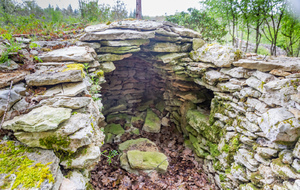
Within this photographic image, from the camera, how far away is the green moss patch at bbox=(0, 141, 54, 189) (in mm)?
1565

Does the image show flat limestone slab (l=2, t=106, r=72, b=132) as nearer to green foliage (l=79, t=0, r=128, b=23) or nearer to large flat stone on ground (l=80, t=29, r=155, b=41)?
large flat stone on ground (l=80, t=29, r=155, b=41)

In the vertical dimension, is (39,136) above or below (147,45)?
below

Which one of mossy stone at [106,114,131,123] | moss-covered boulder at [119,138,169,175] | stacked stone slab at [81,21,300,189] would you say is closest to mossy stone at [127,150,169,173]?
moss-covered boulder at [119,138,169,175]

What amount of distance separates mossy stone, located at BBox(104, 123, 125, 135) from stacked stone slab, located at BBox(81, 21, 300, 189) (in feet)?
9.33

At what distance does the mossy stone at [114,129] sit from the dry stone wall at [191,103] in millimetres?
2953

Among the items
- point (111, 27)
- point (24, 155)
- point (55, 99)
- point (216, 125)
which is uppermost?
point (111, 27)

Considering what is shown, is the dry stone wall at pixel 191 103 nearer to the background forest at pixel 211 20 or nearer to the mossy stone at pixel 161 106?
the mossy stone at pixel 161 106

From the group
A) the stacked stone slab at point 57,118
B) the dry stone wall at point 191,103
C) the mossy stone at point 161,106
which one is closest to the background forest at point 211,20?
the dry stone wall at point 191,103

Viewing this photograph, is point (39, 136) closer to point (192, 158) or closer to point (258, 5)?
point (192, 158)

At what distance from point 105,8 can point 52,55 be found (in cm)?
631

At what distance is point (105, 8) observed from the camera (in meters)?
8.59

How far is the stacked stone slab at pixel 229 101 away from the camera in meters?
2.70

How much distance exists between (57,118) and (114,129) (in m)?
5.66

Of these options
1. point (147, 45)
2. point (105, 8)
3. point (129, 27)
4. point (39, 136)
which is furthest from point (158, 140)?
point (105, 8)
